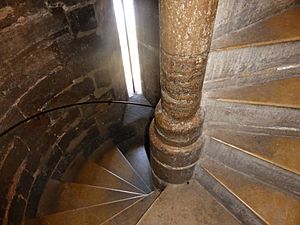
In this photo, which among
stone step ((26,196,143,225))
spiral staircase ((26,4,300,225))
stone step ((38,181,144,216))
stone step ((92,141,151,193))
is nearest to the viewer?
spiral staircase ((26,4,300,225))

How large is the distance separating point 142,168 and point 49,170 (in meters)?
1.15

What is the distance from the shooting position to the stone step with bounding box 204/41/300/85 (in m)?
1.57

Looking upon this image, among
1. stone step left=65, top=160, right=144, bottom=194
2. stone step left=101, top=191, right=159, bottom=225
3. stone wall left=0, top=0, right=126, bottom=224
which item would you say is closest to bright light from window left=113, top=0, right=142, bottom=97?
stone wall left=0, top=0, right=126, bottom=224

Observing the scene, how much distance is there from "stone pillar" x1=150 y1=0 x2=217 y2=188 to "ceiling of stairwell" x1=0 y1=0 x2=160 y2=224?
107cm

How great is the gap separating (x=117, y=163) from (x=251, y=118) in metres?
1.94

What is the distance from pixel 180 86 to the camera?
138 centimetres

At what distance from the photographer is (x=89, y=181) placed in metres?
3.10

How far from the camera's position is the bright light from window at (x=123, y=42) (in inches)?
104

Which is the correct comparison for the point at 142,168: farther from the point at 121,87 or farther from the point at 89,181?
the point at 121,87

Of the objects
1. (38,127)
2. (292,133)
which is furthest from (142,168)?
(292,133)

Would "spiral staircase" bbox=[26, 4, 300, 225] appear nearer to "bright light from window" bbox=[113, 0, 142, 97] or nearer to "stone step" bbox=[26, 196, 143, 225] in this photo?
"stone step" bbox=[26, 196, 143, 225]

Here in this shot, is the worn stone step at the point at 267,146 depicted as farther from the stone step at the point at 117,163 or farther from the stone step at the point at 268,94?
the stone step at the point at 117,163

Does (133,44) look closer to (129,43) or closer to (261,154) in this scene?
(129,43)

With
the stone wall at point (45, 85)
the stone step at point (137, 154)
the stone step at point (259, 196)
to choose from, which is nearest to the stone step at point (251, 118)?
the stone step at point (259, 196)
